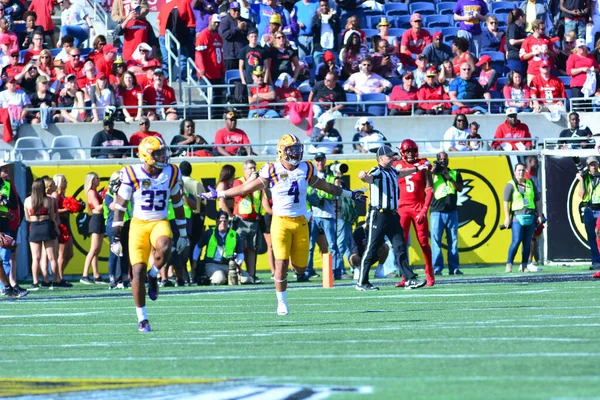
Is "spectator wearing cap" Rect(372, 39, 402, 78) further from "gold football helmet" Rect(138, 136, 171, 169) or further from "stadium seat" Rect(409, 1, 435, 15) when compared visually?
"gold football helmet" Rect(138, 136, 171, 169)

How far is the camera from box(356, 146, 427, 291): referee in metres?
15.2

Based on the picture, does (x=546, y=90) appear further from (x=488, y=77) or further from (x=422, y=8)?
(x=422, y=8)

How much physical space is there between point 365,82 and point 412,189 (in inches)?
307

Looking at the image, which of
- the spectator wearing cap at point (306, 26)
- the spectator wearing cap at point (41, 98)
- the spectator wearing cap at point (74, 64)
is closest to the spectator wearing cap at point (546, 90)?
the spectator wearing cap at point (306, 26)

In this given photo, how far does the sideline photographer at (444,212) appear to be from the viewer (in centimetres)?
1998

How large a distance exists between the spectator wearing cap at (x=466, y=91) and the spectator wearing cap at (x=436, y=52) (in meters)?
1.19

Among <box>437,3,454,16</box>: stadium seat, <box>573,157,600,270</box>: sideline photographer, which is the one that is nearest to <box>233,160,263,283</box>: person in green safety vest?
<box>573,157,600,270</box>: sideline photographer

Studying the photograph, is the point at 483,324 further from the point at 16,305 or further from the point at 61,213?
the point at 61,213

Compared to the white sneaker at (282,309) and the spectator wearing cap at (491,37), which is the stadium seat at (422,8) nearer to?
the spectator wearing cap at (491,37)

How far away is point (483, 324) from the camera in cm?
1022

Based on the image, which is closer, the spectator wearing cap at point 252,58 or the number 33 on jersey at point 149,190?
the number 33 on jersey at point 149,190

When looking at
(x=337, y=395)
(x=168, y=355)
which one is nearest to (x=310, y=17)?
(x=168, y=355)

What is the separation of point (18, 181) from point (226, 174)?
13.0ft

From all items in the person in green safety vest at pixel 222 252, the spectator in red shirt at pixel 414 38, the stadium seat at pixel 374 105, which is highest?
the spectator in red shirt at pixel 414 38
